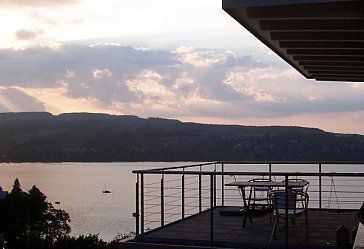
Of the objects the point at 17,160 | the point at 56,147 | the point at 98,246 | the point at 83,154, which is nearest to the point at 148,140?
the point at 83,154

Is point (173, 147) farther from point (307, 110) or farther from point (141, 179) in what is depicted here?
point (141, 179)

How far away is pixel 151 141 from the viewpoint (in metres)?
80.7

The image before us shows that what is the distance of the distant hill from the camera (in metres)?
41.1

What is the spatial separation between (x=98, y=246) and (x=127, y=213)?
34770mm

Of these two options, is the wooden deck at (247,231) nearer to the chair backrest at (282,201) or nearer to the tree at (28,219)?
the chair backrest at (282,201)

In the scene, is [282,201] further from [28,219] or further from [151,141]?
[151,141]

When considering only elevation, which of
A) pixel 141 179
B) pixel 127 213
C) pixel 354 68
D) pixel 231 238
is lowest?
pixel 127 213

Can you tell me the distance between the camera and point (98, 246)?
105ft

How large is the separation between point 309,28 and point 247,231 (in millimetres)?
2786

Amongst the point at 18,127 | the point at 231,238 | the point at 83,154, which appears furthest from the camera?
the point at 18,127

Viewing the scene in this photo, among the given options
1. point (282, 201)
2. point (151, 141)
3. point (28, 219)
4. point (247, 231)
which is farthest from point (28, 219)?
Answer: point (151, 141)

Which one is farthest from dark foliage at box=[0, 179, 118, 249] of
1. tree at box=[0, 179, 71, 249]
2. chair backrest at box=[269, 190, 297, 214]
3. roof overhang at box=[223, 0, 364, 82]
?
chair backrest at box=[269, 190, 297, 214]

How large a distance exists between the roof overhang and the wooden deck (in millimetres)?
2326

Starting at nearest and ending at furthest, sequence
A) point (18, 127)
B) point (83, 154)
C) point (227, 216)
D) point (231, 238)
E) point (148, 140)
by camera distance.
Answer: point (231, 238) < point (227, 216) < point (148, 140) < point (83, 154) < point (18, 127)
